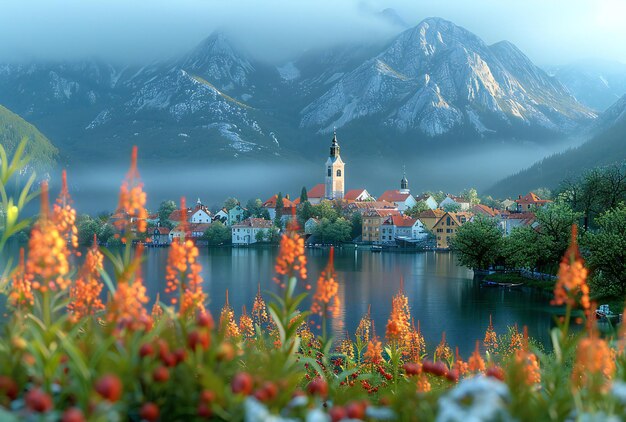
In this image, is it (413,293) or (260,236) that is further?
(260,236)

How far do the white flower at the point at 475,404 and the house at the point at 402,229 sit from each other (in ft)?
377

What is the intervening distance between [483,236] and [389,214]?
230 feet

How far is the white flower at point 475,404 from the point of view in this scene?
3.64 m

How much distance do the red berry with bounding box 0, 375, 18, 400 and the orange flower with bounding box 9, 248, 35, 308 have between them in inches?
94.3

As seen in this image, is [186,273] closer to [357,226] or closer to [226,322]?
[226,322]

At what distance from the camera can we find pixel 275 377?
476cm

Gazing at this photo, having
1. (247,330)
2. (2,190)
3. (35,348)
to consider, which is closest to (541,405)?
(35,348)

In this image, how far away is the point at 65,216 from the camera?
6.03m

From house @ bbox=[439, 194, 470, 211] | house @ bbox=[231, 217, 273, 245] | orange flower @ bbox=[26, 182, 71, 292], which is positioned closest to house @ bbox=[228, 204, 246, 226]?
house @ bbox=[231, 217, 273, 245]

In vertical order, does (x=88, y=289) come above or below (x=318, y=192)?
below

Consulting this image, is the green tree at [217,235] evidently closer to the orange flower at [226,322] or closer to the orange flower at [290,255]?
the orange flower at [226,322]

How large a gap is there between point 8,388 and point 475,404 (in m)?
2.69

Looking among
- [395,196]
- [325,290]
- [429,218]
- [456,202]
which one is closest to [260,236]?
[429,218]

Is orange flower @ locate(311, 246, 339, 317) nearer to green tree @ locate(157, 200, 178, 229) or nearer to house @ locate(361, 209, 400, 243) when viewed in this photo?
house @ locate(361, 209, 400, 243)
